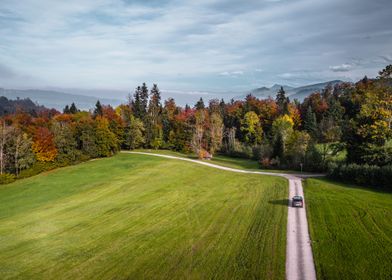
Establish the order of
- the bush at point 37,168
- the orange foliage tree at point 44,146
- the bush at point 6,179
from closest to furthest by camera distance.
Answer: the bush at point 6,179, the bush at point 37,168, the orange foliage tree at point 44,146

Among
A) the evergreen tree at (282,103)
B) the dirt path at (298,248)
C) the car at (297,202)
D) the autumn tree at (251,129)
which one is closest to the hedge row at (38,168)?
the autumn tree at (251,129)

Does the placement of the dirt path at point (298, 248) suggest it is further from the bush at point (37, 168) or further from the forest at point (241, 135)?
the bush at point (37, 168)

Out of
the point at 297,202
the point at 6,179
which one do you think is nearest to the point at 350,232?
the point at 297,202

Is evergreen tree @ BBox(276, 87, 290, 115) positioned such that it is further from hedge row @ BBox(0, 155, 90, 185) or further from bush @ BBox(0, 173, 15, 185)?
bush @ BBox(0, 173, 15, 185)

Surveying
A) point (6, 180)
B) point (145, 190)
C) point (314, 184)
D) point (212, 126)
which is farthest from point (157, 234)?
point (212, 126)

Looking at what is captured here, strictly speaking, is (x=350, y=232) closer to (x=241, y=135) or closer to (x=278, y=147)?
(x=278, y=147)

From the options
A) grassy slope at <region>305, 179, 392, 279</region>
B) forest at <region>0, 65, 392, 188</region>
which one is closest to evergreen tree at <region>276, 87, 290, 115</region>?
forest at <region>0, 65, 392, 188</region>

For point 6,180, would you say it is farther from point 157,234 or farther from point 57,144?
point 157,234
